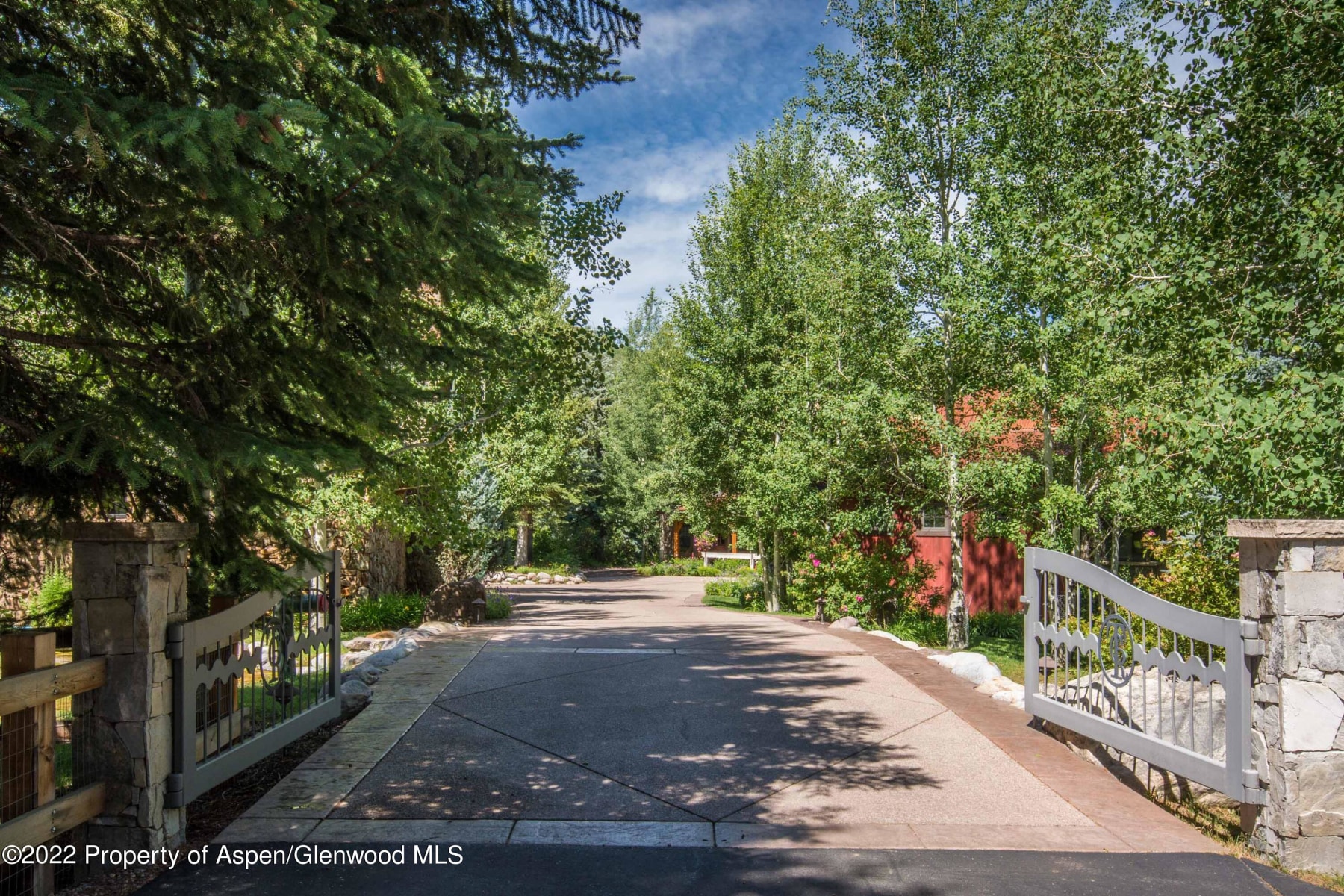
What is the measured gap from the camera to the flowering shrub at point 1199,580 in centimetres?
959

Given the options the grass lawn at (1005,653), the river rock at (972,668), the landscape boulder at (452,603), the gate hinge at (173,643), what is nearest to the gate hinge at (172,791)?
the gate hinge at (173,643)

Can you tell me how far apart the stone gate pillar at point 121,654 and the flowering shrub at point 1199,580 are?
916 centimetres

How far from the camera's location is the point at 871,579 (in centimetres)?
1617

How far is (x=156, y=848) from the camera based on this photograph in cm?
411

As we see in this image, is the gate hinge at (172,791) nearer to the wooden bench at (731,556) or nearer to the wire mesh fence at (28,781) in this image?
the wire mesh fence at (28,781)

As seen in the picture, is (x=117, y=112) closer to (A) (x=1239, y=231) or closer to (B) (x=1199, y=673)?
(B) (x=1199, y=673)

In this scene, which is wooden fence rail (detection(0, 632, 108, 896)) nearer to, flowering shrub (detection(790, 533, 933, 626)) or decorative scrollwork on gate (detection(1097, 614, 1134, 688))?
decorative scrollwork on gate (detection(1097, 614, 1134, 688))

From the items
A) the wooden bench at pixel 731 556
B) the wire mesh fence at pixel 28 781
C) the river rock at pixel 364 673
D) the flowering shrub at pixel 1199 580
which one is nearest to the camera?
the wire mesh fence at pixel 28 781

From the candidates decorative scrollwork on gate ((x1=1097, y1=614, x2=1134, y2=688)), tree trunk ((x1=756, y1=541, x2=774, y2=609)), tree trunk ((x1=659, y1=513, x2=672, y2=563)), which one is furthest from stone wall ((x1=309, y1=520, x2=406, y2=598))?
tree trunk ((x1=659, y1=513, x2=672, y2=563))

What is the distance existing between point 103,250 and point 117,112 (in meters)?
1.65

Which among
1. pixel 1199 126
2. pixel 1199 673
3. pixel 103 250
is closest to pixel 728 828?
pixel 1199 673

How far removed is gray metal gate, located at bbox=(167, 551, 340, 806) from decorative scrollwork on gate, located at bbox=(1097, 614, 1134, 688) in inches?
190

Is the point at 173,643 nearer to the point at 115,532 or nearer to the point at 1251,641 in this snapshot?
the point at 115,532

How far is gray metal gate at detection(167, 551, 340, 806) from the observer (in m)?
4.31
